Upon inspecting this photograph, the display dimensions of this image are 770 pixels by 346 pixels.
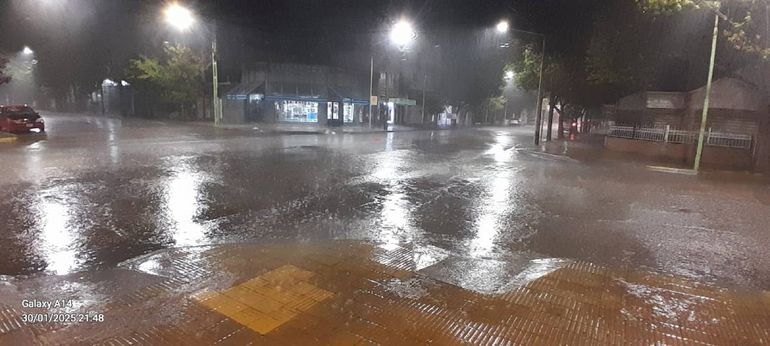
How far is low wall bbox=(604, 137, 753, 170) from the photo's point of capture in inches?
739

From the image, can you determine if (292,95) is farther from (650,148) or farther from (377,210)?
(377,210)

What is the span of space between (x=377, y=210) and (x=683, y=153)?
18499mm

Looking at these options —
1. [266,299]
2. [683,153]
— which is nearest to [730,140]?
[683,153]

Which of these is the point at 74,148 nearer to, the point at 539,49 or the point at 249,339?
the point at 249,339

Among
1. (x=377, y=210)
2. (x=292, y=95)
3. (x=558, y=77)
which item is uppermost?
(x=558, y=77)

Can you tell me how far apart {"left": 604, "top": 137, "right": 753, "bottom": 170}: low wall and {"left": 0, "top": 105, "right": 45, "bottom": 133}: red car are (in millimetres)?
30539

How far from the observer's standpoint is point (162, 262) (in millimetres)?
5582

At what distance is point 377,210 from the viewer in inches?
352

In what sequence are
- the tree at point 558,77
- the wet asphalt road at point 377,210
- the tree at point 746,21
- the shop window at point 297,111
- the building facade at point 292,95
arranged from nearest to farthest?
the wet asphalt road at point 377,210 < the tree at point 746,21 < the tree at point 558,77 < the building facade at point 292,95 < the shop window at point 297,111

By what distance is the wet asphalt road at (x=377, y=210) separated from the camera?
651 centimetres

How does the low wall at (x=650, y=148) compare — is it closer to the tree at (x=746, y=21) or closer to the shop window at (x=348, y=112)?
the tree at (x=746, y=21)

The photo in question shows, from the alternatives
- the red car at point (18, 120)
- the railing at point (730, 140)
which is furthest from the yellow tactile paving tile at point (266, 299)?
the red car at point (18, 120)

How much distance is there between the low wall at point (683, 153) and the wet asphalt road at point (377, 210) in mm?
3417

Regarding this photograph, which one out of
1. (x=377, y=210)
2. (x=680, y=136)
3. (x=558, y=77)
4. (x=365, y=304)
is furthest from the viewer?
(x=558, y=77)
